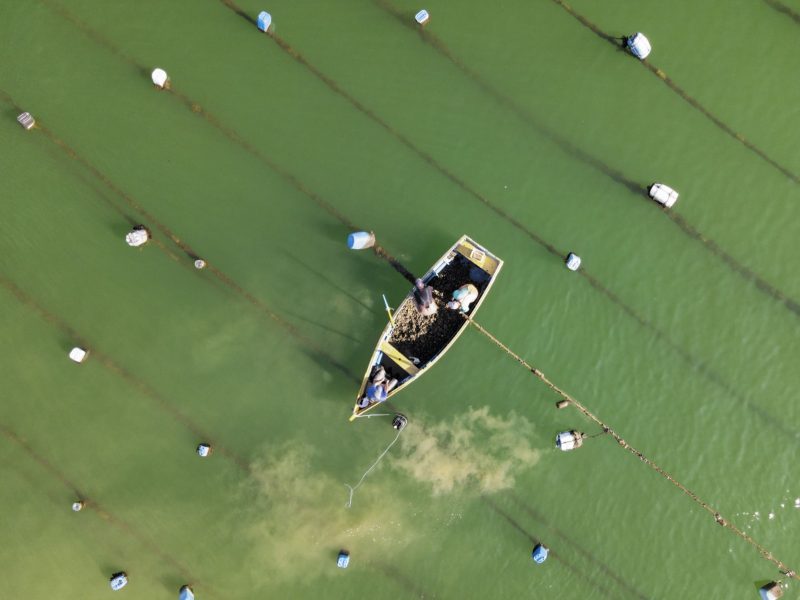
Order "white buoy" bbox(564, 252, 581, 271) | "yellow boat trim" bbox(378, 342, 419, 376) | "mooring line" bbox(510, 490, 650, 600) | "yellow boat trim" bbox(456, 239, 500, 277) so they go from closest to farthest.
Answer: "yellow boat trim" bbox(456, 239, 500, 277) → "yellow boat trim" bbox(378, 342, 419, 376) → "white buoy" bbox(564, 252, 581, 271) → "mooring line" bbox(510, 490, 650, 600)

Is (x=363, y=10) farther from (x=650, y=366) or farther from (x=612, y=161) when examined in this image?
(x=650, y=366)

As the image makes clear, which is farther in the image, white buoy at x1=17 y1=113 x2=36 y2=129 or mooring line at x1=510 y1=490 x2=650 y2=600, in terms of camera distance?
mooring line at x1=510 y1=490 x2=650 y2=600

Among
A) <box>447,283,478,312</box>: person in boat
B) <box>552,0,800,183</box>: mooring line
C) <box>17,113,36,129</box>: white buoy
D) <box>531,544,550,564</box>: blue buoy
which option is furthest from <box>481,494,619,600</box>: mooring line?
<box>17,113,36,129</box>: white buoy

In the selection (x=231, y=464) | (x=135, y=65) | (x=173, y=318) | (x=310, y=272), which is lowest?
(x=231, y=464)

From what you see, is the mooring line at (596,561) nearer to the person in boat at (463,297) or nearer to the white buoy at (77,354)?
the person in boat at (463,297)

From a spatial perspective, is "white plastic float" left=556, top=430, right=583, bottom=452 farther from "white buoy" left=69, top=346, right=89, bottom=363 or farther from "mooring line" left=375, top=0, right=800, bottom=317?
"white buoy" left=69, top=346, right=89, bottom=363

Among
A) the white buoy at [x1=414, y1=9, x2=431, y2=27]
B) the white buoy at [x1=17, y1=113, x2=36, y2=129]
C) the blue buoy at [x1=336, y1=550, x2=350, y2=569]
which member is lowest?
the blue buoy at [x1=336, y1=550, x2=350, y2=569]

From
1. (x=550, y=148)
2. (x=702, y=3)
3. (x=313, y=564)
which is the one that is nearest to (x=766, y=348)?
(x=550, y=148)

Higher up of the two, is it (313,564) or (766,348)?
(766,348)
